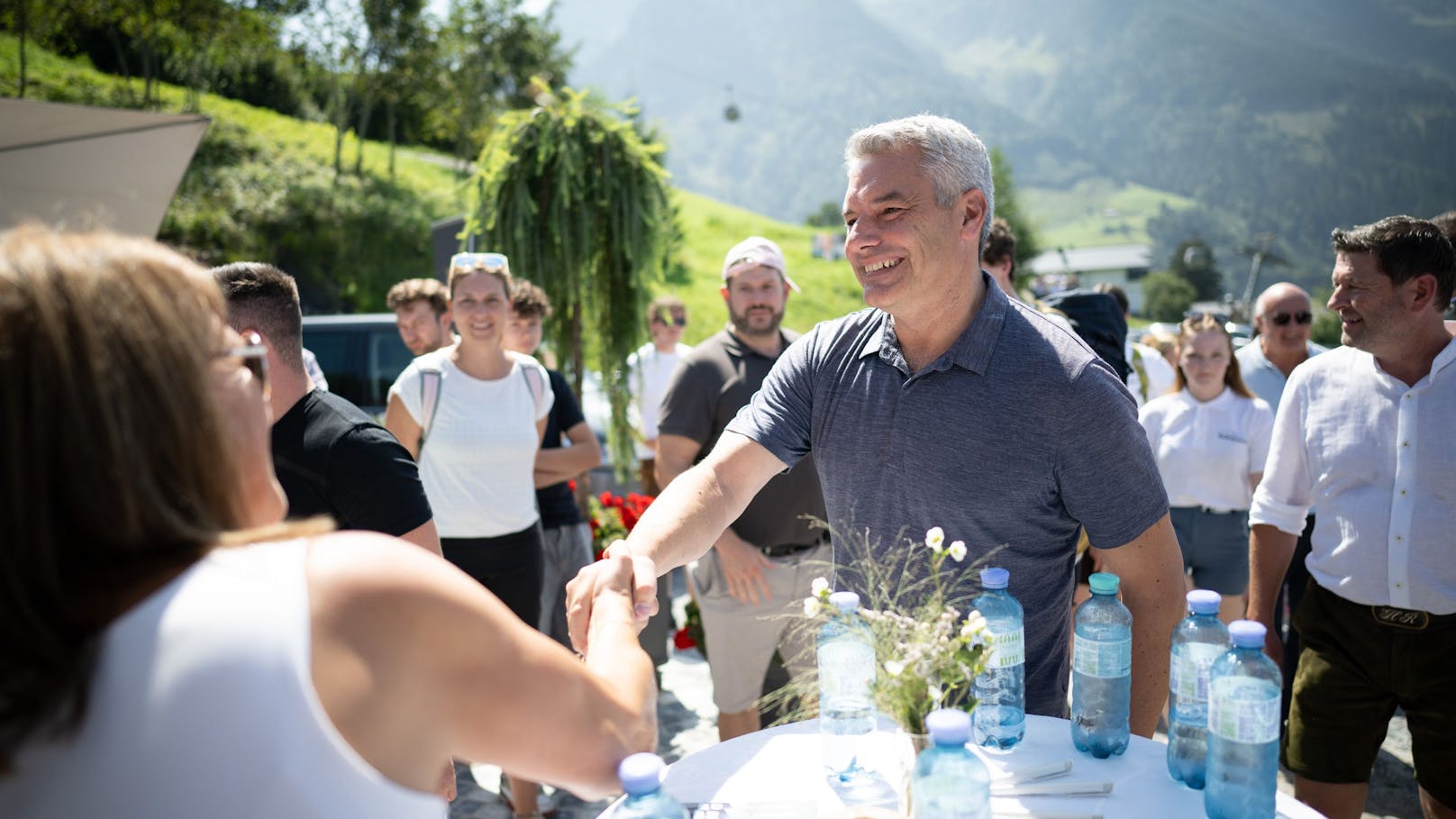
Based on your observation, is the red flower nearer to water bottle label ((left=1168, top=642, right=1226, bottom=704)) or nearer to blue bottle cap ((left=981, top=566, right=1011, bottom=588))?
blue bottle cap ((left=981, top=566, right=1011, bottom=588))

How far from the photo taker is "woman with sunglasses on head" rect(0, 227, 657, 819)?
0.95 m

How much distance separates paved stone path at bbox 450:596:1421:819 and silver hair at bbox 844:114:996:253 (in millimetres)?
2688

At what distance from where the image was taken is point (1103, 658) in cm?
203

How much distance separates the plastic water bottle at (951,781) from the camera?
1.54 m

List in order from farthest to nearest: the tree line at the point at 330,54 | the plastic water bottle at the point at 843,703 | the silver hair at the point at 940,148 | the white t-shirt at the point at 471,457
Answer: the tree line at the point at 330,54, the white t-shirt at the point at 471,457, the silver hair at the point at 940,148, the plastic water bottle at the point at 843,703

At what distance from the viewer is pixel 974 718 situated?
6.82 feet

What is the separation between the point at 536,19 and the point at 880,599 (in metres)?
52.1

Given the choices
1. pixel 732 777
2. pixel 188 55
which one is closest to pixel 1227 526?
pixel 732 777

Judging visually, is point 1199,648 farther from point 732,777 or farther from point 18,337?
point 18,337

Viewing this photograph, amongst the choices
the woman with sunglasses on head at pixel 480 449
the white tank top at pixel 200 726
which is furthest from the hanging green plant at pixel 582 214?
the white tank top at pixel 200 726

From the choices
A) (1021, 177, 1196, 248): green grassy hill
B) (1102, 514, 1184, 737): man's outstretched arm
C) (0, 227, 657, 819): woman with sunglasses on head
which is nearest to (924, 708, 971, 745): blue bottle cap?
→ (0, 227, 657, 819): woman with sunglasses on head

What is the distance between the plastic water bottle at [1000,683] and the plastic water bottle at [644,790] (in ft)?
2.72

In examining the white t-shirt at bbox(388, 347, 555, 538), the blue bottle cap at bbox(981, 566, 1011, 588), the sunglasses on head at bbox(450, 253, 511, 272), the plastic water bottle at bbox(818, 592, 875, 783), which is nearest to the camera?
the plastic water bottle at bbox(818, 592, 875, 783)

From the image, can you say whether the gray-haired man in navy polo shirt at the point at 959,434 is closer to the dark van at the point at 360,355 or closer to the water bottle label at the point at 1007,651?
the water bottle label at the point at 1007,651
